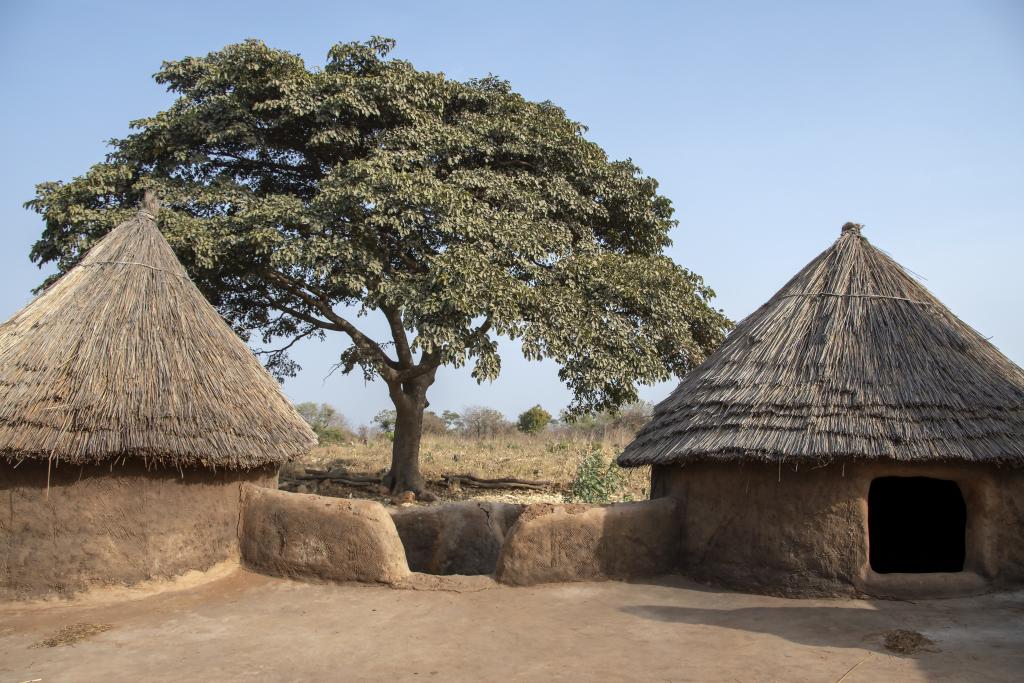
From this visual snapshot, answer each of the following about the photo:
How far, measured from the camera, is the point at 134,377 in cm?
707

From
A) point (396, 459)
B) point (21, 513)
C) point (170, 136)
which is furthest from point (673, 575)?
point (170, 136)

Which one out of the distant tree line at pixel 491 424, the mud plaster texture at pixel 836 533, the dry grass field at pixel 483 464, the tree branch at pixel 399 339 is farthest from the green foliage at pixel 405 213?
the distant tree line at pixel 491 424

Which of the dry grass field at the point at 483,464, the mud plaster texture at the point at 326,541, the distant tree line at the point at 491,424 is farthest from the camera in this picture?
the distant tree line at the point at 491,424

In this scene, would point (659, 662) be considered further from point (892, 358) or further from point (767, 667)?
point (892, 358)

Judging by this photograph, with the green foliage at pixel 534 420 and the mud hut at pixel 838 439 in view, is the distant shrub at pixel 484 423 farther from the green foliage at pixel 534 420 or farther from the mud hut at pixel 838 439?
the mud hut at pixel 838 439

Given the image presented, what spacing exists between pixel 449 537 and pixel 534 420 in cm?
1868

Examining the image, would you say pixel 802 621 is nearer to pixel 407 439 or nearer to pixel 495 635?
pixel 495 635

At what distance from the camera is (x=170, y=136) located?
41.5 ft

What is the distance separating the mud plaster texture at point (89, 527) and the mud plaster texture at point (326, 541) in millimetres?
623

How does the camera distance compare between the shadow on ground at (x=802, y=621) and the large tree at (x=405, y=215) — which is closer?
the shadow on ground at (x=802, y=621)

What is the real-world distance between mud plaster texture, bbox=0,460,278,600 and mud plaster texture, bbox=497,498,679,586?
2.74 m

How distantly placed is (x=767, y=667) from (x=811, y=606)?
5.05 feet

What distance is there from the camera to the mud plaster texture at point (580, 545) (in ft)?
22.9

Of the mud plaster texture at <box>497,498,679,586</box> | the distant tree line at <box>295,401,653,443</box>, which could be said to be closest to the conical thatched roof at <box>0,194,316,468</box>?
the mud plaster texture at <box>497,498,679,586</box>
